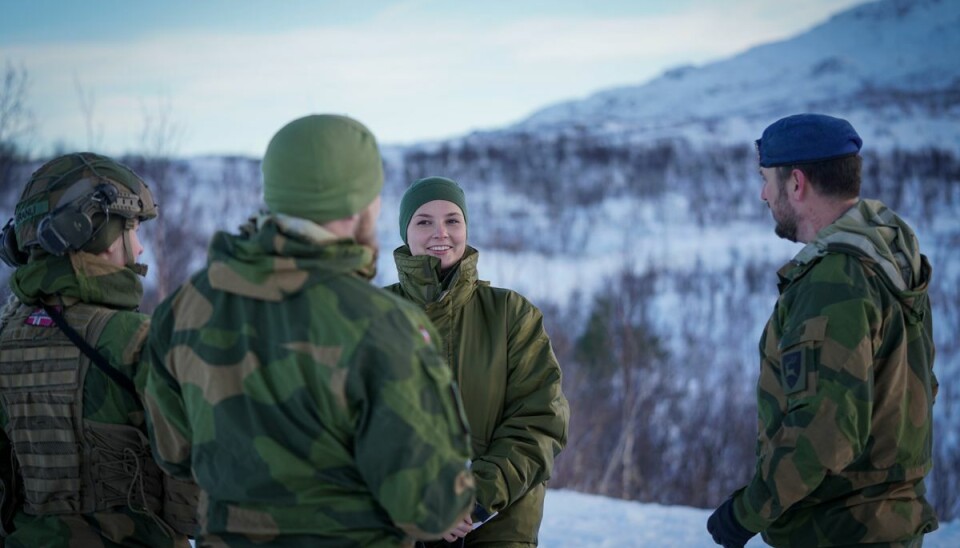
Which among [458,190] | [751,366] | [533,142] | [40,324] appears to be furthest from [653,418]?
[533,142]

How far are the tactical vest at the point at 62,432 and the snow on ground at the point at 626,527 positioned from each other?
146 inches

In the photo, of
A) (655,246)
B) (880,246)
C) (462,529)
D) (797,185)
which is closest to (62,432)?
(462,529)

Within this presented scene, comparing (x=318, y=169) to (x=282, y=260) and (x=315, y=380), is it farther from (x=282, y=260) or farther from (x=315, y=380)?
(x=315, y=380)

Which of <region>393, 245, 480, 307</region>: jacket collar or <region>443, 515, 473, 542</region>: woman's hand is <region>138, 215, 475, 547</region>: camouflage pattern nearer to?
<region>443, 515, 473, 542</region>: woman's hand

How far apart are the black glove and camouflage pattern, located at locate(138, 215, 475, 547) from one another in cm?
136

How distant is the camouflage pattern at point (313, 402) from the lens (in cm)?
191

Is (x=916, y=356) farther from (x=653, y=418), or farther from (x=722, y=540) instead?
(x=653, y=418)

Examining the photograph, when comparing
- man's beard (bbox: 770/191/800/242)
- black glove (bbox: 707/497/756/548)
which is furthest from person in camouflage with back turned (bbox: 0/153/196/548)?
man's beard (bbox: 770/191/800/242)

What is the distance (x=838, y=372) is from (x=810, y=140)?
79 cm

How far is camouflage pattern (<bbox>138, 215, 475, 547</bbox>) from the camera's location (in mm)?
1905

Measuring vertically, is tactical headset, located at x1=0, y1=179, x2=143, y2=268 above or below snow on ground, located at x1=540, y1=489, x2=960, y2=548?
above

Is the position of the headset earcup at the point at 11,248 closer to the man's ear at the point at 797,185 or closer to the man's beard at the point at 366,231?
the man's beard at the point at 366,231

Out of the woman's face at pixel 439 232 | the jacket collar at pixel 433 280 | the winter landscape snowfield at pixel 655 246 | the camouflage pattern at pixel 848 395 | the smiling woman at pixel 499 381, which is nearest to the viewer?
the camouflage pattern at pixel 848 395

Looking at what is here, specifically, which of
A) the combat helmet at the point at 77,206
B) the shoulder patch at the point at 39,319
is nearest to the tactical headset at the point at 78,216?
the combat helmet at the point at 77,206
